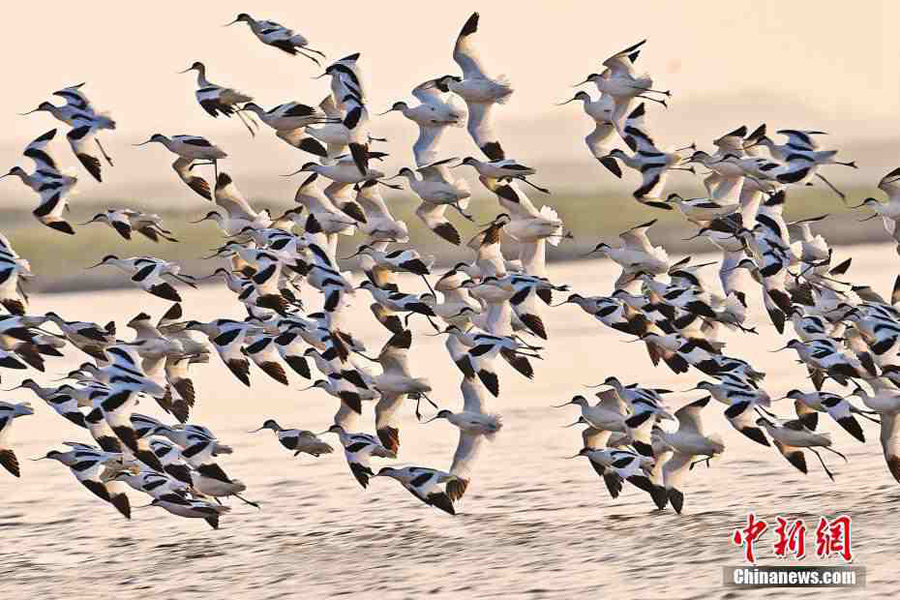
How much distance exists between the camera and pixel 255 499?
2209 centimetres

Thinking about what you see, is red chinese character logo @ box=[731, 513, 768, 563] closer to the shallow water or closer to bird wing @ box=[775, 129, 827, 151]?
the shallow water

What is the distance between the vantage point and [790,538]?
60.5ft

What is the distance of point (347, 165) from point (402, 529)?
4.22m

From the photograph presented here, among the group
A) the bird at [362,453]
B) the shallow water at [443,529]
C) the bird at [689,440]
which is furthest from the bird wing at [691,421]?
the bird at [362,453]

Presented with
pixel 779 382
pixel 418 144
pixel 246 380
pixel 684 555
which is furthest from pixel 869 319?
pixel 779 382

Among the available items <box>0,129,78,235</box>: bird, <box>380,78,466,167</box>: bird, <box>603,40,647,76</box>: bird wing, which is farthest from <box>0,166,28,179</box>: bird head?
<box>603,40,647,76</box>: bird wing

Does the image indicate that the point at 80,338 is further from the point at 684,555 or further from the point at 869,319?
the point at 869,319

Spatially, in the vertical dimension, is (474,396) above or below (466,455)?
above

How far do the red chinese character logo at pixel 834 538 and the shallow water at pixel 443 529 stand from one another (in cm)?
14

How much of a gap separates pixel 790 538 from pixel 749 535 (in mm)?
450

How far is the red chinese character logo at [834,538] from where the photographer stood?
57.5ft

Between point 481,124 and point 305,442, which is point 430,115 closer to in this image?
point 481,124

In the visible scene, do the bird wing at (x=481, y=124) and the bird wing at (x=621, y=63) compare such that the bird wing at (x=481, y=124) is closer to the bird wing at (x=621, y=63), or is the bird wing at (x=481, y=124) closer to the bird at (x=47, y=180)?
the bird wing at (x=621, y=63)

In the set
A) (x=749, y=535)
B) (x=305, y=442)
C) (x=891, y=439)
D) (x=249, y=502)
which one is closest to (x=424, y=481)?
(x=305, y=442)
